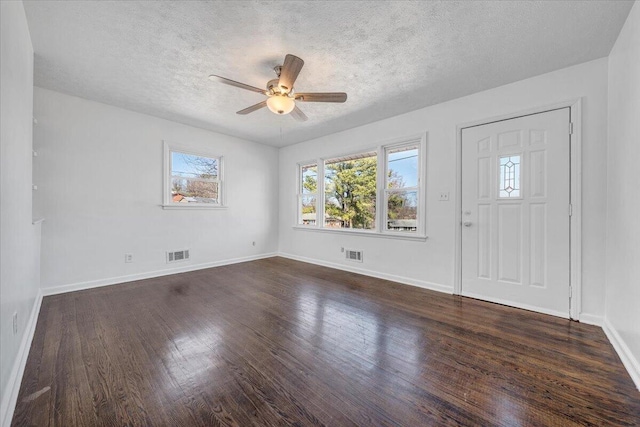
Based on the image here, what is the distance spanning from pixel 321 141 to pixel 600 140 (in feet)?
12.3

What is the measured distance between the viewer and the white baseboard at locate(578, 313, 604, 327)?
7.90 feet

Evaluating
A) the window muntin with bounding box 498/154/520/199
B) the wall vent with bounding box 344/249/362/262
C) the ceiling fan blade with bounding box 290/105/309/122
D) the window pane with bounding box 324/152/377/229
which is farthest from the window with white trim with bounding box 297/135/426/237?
the ceiling fan blade with bounding box 290/105/309/122

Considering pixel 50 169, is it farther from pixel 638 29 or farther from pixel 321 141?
pixel 638 29

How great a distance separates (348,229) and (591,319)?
10.1 feet

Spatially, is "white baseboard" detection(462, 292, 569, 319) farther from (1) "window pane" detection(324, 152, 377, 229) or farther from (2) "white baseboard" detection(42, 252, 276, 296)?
(2) "white baseboard" detection(42, 252, 276, 296)

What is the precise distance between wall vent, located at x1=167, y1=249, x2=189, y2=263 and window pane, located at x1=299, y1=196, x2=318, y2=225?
7.45 feet

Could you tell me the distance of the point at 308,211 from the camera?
18.1 feet

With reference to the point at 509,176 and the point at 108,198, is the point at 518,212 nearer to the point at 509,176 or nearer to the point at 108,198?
the point at 509,176

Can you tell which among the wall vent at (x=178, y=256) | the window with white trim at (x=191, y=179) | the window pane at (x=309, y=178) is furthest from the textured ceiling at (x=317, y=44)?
the wall vent at (x=178, y=256)

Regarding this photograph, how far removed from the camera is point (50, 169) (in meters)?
3.19

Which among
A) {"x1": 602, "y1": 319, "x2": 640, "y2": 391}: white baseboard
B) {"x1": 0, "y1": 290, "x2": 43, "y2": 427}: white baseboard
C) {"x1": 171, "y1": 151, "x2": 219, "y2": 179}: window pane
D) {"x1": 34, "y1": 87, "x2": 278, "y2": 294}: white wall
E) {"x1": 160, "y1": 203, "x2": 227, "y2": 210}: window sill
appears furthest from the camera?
{"x1": 171, "y1": 151, "x2": 219, "y2": 179}: window pane

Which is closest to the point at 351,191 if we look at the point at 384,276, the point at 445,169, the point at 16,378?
the point at 384,276

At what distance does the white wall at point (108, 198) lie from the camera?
3197mm

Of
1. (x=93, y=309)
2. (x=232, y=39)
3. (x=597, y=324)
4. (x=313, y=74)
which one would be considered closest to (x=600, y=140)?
(x=597, y=324)
